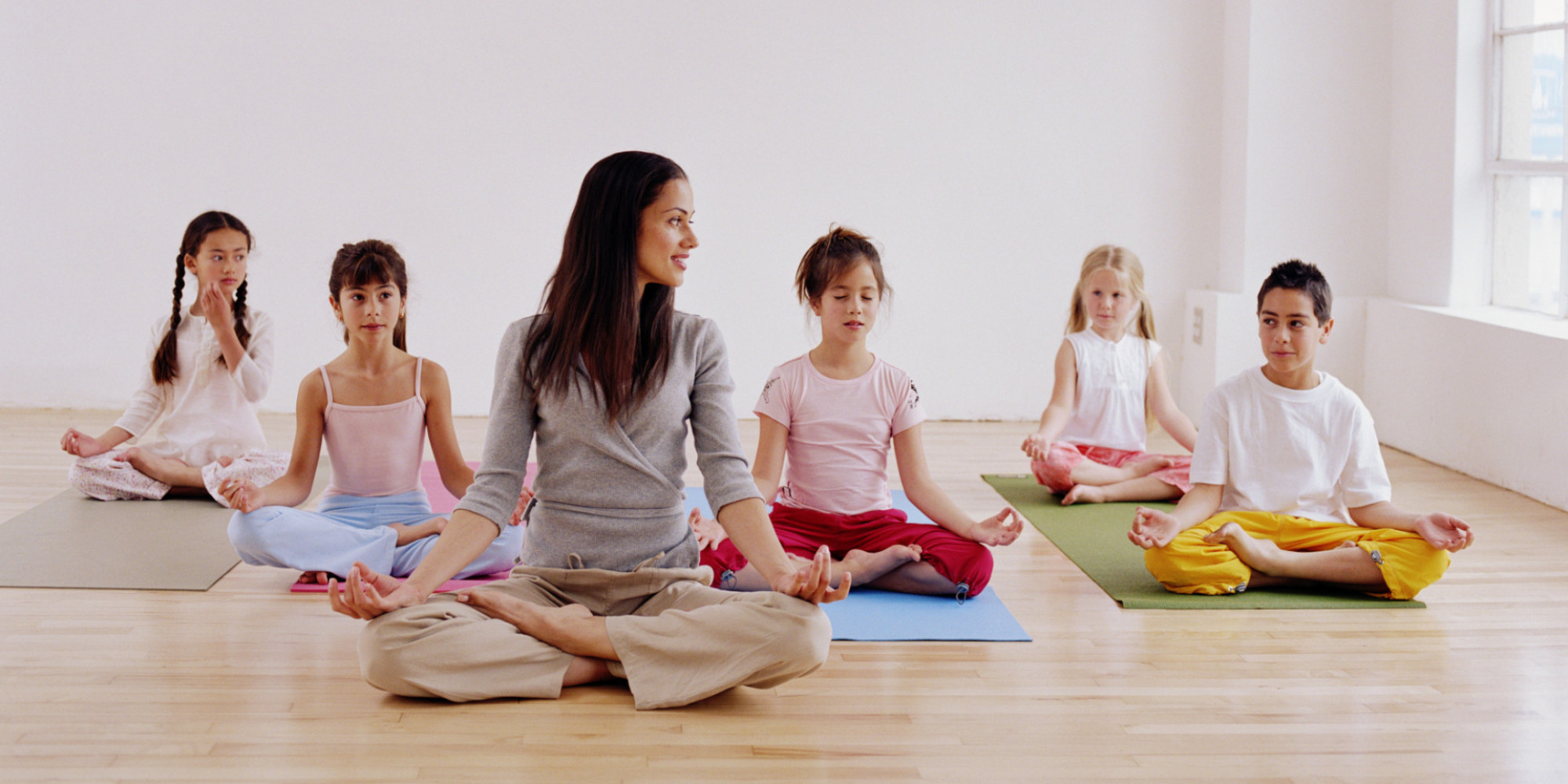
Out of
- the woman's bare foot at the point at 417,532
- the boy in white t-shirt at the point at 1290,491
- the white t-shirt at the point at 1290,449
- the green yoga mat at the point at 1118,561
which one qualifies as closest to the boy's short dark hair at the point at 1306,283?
the boy in white t-shirt at the point at 1290,491

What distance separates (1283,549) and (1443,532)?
0.31 m

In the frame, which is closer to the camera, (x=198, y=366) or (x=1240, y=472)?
(x=1240, y=472)

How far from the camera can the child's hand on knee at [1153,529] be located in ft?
8.75

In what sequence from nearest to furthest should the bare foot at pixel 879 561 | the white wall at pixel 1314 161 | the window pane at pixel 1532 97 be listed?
the bare foot at pixel 879 561 < the window pane at pixel 1532 97 < the white wall at pixel 1314 161

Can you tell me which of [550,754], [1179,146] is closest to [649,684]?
[550,754]

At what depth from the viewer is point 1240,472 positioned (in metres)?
2.87

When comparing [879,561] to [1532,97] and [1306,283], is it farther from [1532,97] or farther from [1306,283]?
[1532,97]

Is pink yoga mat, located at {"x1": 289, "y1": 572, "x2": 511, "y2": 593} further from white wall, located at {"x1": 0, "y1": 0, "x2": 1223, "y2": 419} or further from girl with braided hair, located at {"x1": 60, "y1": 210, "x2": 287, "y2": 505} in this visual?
white wall, located at {"x1": 0, "y1": 0, "x2": 1223, "y2": 419}

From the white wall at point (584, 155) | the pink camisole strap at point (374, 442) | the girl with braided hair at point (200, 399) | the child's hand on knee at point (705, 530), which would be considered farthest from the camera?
the white wall at point (584, 155)

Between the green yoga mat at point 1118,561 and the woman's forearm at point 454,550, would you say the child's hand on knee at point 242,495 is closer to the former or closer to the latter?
the woman's forearm at point 454,550

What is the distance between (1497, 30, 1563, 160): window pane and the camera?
4.22 m

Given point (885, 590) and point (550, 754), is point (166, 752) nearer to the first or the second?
point (550, 754)

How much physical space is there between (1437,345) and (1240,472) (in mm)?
2056

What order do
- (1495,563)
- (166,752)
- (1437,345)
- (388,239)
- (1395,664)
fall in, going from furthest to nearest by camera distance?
1. (388,239)
2. (1437,345)
3. (1495,563)
4. (1395,664)
5. (166,752)
